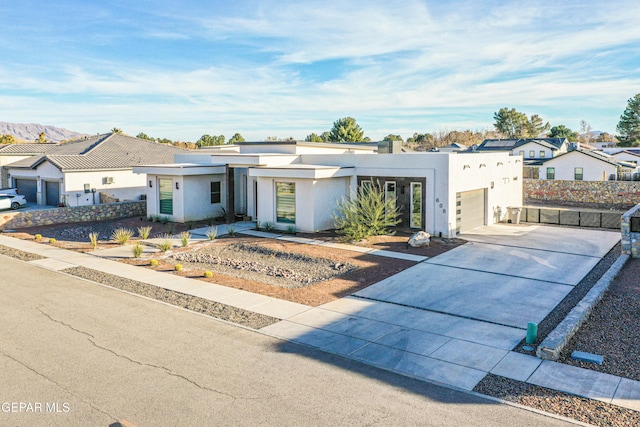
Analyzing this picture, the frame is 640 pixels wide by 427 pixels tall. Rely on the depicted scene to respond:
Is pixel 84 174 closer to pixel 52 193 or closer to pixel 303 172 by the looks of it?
pixel 52 193

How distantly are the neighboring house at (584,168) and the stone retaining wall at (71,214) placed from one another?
37808 millimetres

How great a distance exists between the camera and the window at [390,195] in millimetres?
23875

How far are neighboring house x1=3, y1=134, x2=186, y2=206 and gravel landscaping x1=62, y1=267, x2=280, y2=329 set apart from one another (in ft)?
51.5

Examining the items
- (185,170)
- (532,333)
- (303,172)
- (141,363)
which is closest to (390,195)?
(303,172)

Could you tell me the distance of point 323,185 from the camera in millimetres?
23828

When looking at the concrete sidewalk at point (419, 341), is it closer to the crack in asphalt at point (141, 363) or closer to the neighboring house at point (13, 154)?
the crack in asphalt at point (141, 363)

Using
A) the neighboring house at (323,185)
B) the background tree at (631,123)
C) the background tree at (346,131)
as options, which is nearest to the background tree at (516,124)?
the background tree at (631,123)

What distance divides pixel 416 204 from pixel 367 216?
275 centimetres

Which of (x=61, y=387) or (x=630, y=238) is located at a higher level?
(x=630, y=238)

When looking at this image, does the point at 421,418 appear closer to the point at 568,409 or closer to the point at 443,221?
the point at 568,409

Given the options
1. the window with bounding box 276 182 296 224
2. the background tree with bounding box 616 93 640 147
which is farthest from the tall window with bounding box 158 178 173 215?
the background tree with bounding box 616 93 640 147

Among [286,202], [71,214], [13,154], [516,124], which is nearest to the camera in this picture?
[286,202]

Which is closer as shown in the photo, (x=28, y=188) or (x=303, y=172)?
(x=303, y=172)

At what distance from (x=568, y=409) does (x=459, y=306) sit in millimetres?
5256
